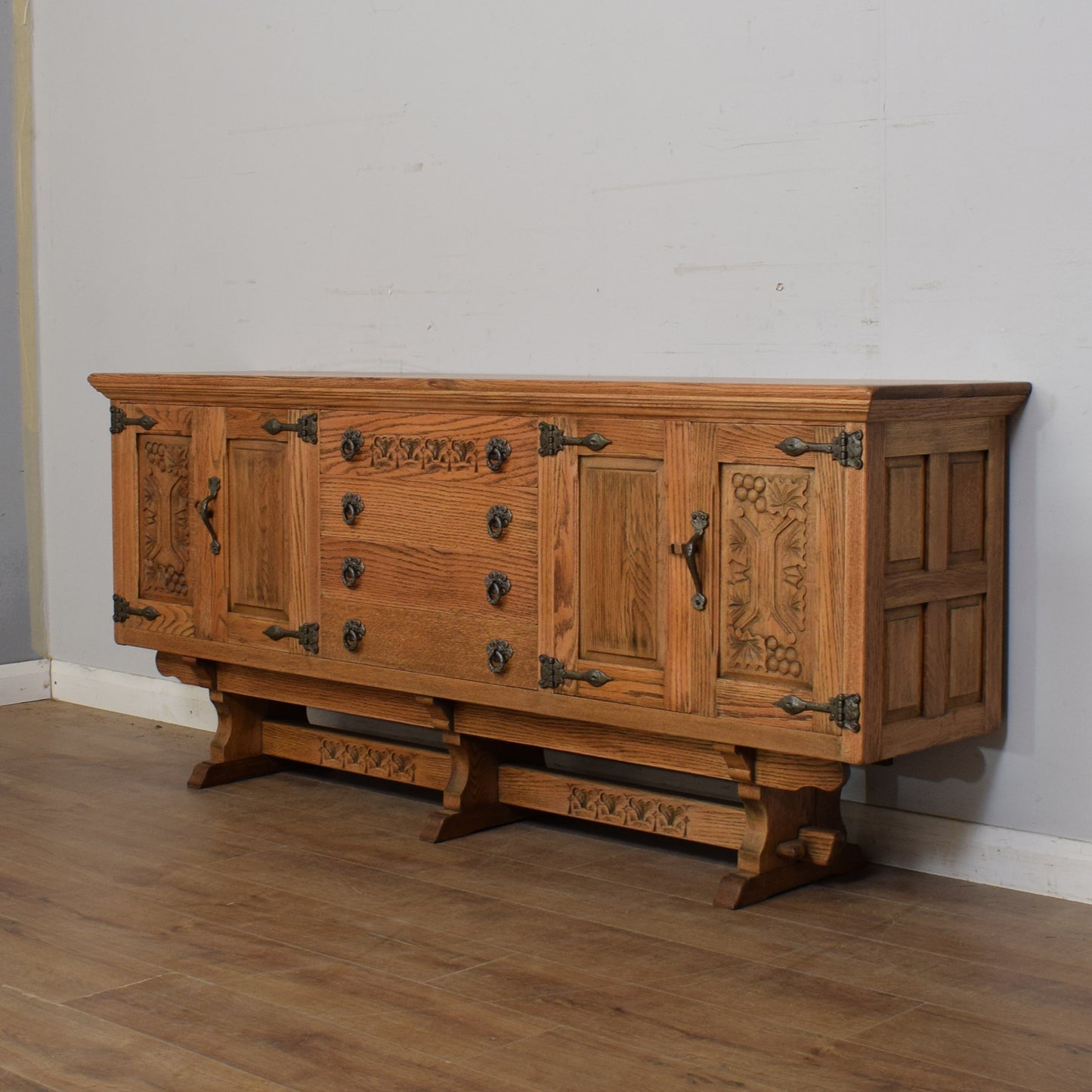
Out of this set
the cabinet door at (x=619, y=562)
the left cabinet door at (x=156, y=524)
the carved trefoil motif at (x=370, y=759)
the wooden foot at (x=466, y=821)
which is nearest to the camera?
the cabinet door at (x=619, y=562)

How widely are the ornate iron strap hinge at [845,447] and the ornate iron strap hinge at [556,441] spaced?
1.52 feet

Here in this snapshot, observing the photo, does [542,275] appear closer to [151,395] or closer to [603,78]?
[603,78]

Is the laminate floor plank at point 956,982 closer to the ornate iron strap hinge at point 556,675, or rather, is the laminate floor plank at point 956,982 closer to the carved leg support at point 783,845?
the carved leg support at point 783,845

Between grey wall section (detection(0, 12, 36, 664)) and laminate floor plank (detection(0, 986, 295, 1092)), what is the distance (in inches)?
111

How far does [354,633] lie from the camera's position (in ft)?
11.7

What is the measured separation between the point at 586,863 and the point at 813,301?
127cm

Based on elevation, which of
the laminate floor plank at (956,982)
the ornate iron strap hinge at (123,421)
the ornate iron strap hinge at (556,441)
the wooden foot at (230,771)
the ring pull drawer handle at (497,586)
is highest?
the ornate iron strap hinge at (123,421)

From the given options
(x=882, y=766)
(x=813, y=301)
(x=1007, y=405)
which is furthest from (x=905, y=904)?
(x=813, y=301)

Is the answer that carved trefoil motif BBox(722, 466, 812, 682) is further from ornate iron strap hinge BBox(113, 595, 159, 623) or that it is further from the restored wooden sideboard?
ornate iron strap hinge BBox(113, 595, 159, 623)

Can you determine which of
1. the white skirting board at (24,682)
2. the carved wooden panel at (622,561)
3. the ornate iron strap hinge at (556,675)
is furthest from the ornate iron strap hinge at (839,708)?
the white skirting board at (24,682)

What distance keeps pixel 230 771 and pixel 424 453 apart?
1.14 metres

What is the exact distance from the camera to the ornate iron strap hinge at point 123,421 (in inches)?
155

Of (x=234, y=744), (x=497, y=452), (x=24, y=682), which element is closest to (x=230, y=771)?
(x=234, y=744)

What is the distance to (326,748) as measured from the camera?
390 centimetres
